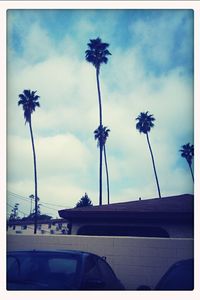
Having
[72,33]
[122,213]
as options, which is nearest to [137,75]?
[72,33]

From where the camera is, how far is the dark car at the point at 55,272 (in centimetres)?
311

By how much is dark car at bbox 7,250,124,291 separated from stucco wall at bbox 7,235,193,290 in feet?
6.55

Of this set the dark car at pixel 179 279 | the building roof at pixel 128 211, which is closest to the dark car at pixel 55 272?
the dark car at pixel 179 279

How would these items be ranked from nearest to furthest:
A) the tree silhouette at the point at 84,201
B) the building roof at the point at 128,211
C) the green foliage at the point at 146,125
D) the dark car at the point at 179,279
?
the dark car at the point at 179,279 < the green foliage at the point at 146,125 < the building roof at the point at 128,211 < the tree silhouette at the point at 84,201

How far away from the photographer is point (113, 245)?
674cm

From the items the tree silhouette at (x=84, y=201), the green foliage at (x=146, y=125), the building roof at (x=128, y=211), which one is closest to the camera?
the green foliage at (x=146, y=125)

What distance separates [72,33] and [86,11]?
64 cm

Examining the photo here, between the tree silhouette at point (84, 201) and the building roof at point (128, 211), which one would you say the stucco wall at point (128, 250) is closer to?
the tree silhouette at point (84, 201)

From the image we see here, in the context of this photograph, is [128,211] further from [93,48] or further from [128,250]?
[93,48]

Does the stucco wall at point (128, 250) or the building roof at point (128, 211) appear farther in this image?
the building roof at point (128, 211)

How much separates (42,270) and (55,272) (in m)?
0.14

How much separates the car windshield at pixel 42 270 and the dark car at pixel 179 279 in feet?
2.29

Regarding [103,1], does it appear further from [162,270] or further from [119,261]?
[119,261]
